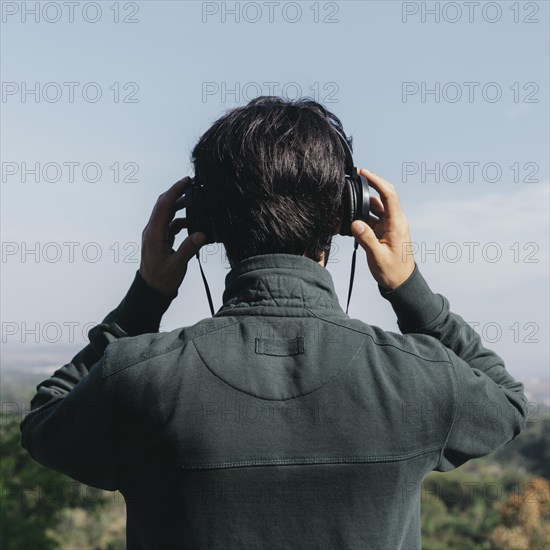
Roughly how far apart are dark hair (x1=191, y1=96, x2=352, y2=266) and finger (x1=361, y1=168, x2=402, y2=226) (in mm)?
82

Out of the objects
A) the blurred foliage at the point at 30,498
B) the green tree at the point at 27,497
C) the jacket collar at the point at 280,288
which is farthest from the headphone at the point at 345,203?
the green tree at the point at 27,497

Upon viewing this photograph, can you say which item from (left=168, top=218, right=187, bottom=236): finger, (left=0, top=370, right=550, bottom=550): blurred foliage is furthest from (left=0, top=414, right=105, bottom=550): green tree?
(left=168, top=218, right=187, bottom=236): finger

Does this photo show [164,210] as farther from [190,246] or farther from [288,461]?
[288,461]

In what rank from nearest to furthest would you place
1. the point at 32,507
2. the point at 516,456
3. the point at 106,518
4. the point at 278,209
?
the point at 278,209 → the point at 32,507 → the point at 106,518 → the point at 516,456

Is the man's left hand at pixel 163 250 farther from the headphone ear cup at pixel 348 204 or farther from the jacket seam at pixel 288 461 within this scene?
the jacket seam at pixel 288 461

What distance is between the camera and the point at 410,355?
1474 millimetres

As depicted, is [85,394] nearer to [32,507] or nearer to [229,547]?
[229,547]

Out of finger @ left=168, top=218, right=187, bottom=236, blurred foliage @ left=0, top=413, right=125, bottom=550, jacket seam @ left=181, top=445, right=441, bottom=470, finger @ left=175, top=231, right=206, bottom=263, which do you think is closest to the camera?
jacket seam @ left=181, top=445, right=441, bottom=470

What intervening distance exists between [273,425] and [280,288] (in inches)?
10.0

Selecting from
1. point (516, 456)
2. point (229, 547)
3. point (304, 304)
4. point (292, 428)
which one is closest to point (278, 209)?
point (304, 304)

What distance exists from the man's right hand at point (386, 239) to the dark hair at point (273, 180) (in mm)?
73

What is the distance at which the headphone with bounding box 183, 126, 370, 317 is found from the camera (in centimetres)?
163

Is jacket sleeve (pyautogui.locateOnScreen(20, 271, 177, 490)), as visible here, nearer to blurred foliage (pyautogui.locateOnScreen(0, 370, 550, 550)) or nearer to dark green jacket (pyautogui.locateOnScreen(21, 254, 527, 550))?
dark green jacket (pyautogui.locateOnScreen(21, 254, 527, 550))

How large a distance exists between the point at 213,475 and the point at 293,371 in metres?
0.23
